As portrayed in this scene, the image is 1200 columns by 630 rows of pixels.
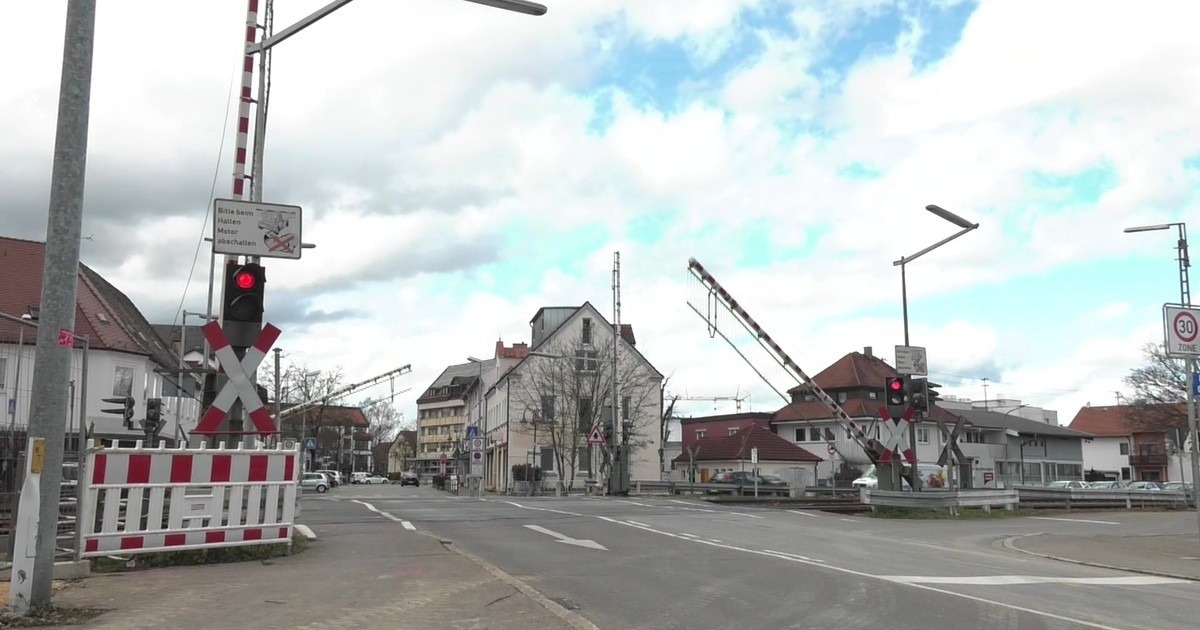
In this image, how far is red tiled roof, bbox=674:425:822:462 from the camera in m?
69.1

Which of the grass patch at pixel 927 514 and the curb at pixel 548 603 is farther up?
the curb at pixel 548 603

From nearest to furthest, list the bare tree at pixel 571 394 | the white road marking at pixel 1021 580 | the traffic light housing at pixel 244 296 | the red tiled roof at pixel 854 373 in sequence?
the traffic light housing at pixel 244 296 → the white road marking at pixel 1021 580 → the bare tree at pixel 571 394 → the red tiled roof at pixel 854 373

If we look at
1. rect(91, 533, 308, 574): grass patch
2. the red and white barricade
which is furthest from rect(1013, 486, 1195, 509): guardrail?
the red and white barricade

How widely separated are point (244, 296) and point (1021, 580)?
10.0 meters

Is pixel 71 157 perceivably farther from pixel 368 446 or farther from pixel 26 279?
pixel 368 446

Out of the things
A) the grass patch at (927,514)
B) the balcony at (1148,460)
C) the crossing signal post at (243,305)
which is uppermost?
the crossing signal post at (243,305)

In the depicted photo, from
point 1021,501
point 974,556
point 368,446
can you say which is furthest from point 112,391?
point 368,446

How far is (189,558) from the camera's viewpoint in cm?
1105

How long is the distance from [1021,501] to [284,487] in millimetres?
28729

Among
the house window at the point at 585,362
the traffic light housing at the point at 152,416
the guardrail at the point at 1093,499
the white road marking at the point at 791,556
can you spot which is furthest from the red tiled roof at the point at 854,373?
the white road marking at the point at 791,556

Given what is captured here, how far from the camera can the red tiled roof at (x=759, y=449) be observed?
227 ft

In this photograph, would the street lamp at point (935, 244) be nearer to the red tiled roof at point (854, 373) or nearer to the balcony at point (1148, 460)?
the red tiled roof at point (854, 373)

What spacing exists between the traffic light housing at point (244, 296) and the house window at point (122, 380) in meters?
42.7

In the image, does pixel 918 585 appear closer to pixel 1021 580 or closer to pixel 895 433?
pixel 1021 580
